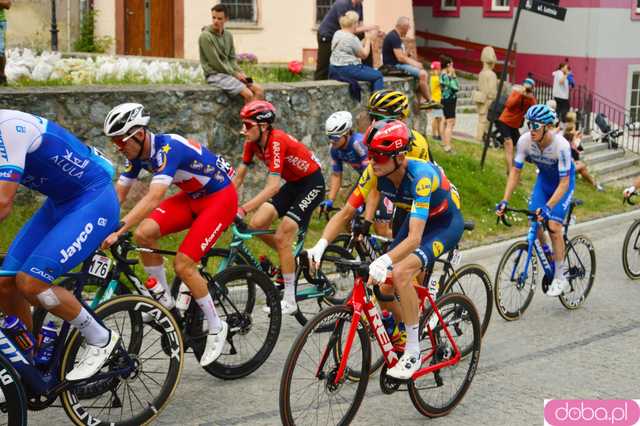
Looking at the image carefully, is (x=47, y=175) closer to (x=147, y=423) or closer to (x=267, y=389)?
(x=147, y=423)

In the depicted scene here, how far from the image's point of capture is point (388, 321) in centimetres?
721

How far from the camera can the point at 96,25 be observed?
72.6 ft

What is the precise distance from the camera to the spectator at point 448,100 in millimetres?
18562

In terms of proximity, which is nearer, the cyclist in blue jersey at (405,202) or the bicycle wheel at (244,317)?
the cyclist in blue jersey at (405,202)

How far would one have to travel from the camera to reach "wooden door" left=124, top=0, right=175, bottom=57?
22.7 m

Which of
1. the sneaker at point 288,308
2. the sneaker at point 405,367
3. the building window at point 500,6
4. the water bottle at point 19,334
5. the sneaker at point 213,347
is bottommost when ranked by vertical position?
the sneaker at point 288,308

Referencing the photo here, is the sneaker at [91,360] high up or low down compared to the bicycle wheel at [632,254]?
up

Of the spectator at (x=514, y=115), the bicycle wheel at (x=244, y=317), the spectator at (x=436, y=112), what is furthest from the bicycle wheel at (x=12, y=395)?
the spectator at (x=436, y=112)

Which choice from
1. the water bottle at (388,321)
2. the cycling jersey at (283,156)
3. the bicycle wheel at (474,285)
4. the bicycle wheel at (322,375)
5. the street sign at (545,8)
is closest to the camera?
the bicycle wheel at (322,375)

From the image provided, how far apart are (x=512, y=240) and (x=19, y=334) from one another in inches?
373

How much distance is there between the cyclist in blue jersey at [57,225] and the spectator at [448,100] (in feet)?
40.4

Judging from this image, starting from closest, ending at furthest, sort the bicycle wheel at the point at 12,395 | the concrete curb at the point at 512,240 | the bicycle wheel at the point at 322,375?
1. the bicycle wheel at the point at 12,395
2. the bicycle wheel at the point at 322,375
3. the concrete curb at the point at 512,240

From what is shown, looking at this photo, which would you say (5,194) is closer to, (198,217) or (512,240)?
(198,217)

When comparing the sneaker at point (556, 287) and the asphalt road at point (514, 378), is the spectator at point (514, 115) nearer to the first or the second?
the asphalt road at point (514, 378)
